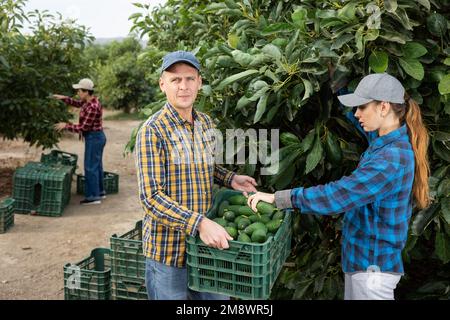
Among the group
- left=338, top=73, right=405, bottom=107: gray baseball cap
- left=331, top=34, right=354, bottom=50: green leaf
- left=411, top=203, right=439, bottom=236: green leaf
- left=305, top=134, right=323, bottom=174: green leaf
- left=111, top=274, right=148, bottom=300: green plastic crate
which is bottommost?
left=111, top=274, right=148, bottom=300: green plastic crate

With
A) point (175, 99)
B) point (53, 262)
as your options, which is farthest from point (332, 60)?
point (53, 262)

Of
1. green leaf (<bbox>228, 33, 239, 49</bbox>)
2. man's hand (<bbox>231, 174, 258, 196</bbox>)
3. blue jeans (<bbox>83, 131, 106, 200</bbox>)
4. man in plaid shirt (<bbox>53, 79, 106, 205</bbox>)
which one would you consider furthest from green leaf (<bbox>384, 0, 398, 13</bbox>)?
blue jeans (<bbox>83, 131, 106, 200</bbox>)

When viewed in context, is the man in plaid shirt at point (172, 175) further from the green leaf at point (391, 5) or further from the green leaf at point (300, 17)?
the green leaf at point (391, 5)

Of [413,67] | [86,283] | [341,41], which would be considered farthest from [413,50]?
[86,283]

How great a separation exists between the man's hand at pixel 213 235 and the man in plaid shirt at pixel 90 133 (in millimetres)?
5111

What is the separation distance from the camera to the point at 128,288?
4.00 meters

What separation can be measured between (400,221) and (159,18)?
11.6ft

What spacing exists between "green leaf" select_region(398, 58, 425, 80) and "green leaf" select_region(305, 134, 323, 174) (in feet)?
1.76

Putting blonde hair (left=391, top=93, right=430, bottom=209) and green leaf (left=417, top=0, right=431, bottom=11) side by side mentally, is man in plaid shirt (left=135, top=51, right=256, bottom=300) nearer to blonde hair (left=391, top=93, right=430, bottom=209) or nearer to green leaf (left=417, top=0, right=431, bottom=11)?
blonde hair (left=391, top=93, right=430, bottom=209)

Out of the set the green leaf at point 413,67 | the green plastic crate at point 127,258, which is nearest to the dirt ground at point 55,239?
the green plastic crate at point 127,258

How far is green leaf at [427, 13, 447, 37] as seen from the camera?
104 inches

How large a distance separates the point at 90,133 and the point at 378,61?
210 inches

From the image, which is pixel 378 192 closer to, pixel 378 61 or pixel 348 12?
pixel 378 61

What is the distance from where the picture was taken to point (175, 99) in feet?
8.30
